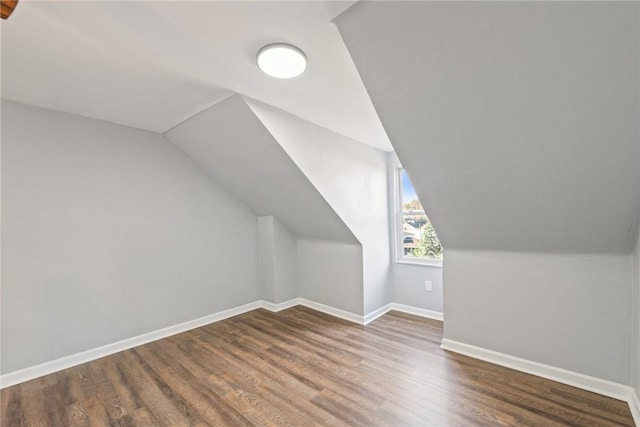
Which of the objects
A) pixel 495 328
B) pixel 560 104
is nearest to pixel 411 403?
pixel 495 328

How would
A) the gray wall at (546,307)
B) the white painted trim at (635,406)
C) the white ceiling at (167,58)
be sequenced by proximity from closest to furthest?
the white ceiling at (167,58) → the white painted trim at (635,406) → the gray wall at (546,307)

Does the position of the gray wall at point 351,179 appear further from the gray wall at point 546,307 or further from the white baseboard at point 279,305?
the white baseboard at point 279,305

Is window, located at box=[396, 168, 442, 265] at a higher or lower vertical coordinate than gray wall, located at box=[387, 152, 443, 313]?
higher

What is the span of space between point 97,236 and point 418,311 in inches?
144

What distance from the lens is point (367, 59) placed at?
1491mm

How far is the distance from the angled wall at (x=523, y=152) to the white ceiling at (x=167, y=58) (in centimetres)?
35

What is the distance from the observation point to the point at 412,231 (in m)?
3.88

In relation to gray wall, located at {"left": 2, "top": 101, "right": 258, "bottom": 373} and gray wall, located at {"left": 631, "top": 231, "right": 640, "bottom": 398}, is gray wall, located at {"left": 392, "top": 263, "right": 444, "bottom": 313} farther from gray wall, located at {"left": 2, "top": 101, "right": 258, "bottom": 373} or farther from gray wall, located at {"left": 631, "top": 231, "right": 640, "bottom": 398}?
gray wall, located at {"left": 2, "top": 101, "right": 258, "bottom": 373}

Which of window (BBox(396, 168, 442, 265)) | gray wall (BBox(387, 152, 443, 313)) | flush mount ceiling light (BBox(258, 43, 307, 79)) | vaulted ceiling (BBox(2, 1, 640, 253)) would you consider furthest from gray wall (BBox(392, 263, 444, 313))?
flush mount ceiling light (BBox(258, 43, 307, 79))

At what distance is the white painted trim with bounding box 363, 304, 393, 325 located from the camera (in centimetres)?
344

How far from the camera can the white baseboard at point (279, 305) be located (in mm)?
3912

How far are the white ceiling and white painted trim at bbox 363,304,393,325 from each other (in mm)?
2302

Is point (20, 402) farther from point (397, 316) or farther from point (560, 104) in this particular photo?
point (560, 104)

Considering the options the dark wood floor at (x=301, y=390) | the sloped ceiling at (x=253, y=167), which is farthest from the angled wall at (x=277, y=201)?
the dark wood floor at (x=301, y=390)
